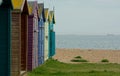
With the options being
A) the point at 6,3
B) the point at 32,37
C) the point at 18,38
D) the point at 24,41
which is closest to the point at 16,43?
the point at 18,38

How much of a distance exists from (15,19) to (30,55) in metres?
6.39

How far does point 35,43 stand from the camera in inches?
995

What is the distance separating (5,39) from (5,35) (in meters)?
0.12

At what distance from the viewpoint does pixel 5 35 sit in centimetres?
1362

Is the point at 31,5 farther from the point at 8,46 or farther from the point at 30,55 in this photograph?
the point at 8,46

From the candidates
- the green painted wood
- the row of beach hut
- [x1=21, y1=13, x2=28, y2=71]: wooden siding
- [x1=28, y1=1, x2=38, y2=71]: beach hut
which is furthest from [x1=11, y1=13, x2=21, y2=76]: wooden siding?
[x1=28, y1=1, x2=38, y2=71]: beach hut

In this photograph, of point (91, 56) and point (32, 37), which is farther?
point (91, 56)

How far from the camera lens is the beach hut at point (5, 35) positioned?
13.5 meters

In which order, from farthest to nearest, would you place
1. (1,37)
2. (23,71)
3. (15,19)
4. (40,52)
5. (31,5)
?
(40,52)
(31,5)
(23,71)
(15,19)
(1,37)

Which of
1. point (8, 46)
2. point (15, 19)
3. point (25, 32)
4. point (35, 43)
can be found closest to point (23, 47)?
point (25, 32)

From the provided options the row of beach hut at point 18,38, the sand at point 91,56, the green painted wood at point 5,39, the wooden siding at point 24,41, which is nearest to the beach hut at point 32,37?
the row of beach hut at point 18,38

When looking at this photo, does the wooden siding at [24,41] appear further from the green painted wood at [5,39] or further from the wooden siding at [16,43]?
the green painted wood at [5,39]

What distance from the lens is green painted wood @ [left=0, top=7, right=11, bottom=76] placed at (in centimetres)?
1354

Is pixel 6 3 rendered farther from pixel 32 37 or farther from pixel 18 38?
pixel 32 37
